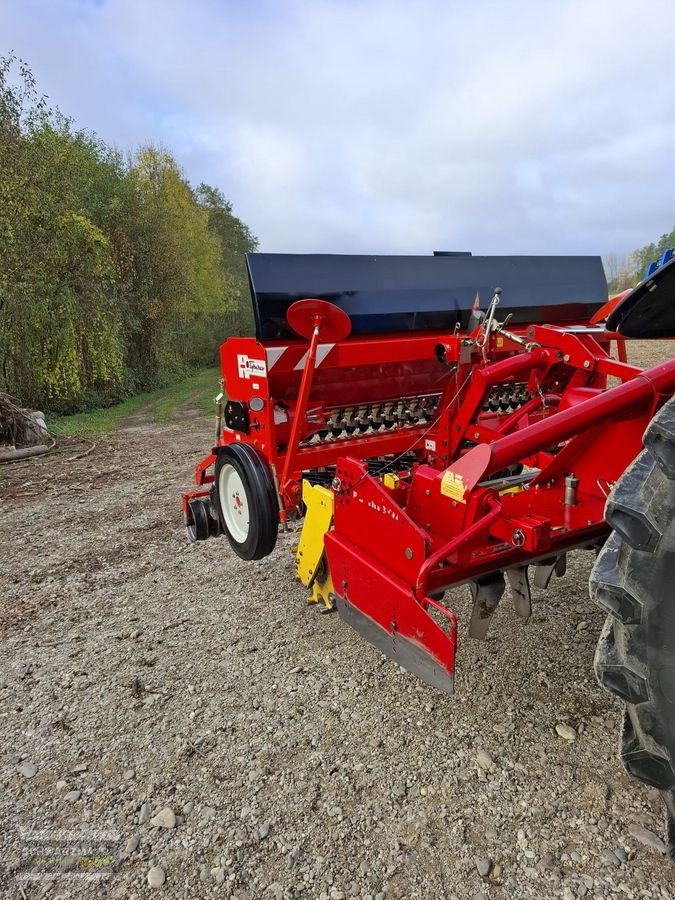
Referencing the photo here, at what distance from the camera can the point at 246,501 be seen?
10.7ft

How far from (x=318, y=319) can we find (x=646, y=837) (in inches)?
95.0

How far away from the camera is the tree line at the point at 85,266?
35.0ft

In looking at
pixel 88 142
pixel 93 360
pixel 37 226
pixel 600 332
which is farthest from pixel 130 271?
pixel 600 332

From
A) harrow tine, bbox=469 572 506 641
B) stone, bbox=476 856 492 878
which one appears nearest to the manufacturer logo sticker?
harrow tine, bbox=469 572 506 641

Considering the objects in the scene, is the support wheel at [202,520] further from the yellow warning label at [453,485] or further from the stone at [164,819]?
the yellow warning label at [453,485]

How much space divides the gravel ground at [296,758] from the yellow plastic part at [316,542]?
33 centimetres

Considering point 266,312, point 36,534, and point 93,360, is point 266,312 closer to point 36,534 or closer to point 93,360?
point 36,534

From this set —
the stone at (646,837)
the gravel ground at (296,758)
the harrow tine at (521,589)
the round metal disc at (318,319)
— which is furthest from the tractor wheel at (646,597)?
the round metal disc at (318,319)

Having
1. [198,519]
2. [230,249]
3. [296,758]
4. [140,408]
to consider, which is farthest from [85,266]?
[230,249]

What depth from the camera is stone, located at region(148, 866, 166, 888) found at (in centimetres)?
176

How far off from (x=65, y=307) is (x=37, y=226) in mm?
1510

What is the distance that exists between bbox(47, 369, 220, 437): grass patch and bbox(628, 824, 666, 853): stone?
9.88 meters

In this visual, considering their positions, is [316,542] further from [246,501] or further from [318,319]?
[318,319]

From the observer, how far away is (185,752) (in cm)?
229
